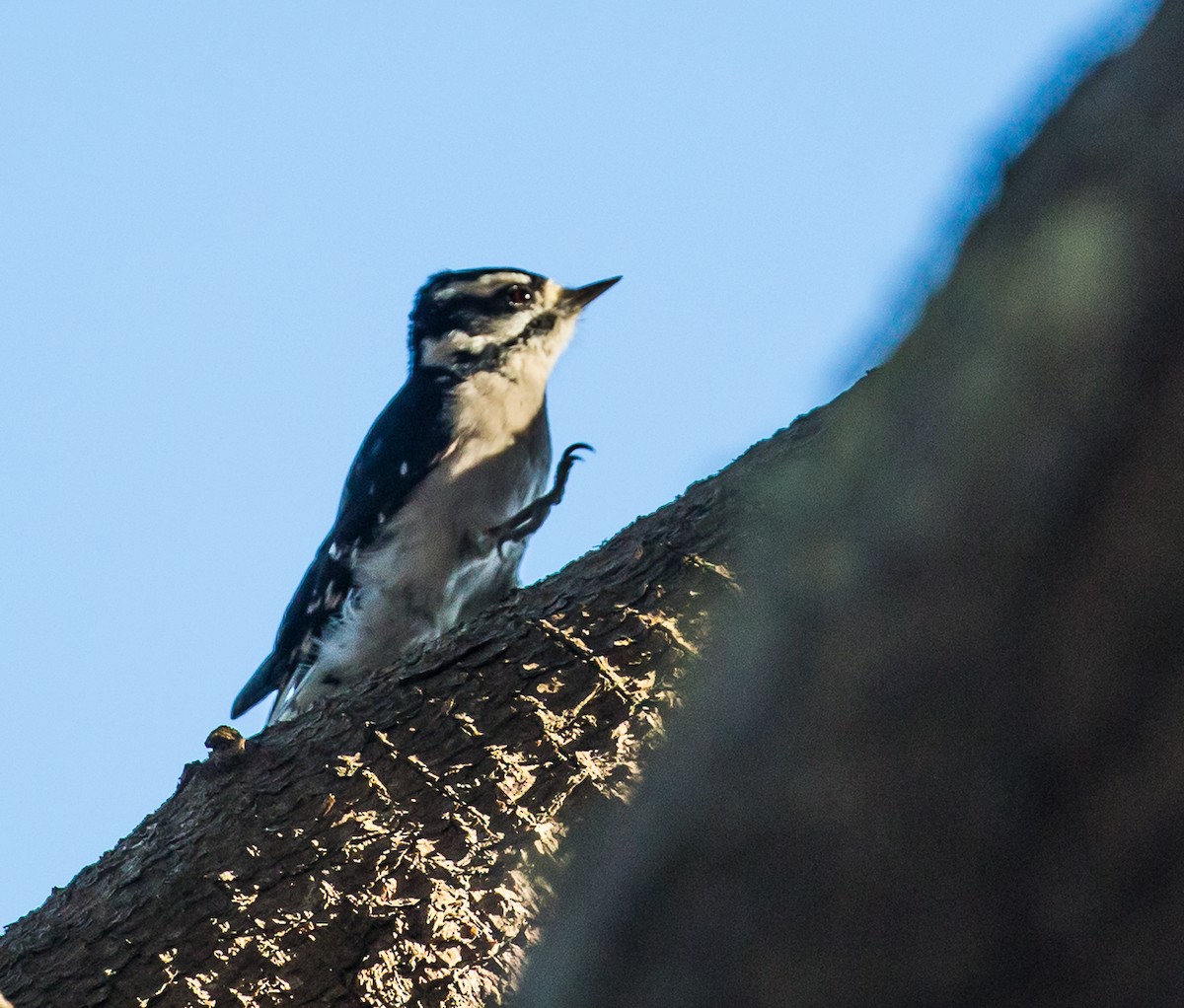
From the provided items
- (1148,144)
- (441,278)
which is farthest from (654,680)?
(441,278)

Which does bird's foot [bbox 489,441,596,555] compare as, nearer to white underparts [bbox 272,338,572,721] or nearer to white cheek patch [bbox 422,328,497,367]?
white underparts [bbox 272,338,572,721]

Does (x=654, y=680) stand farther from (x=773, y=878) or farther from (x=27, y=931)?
(x=773, y=878)

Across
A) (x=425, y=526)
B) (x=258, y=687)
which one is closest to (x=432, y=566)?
(x=425, y=526)

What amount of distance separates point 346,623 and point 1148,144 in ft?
16.1

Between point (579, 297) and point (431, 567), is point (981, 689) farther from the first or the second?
point (579, 297)

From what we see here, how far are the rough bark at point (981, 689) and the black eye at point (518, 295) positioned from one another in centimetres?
548

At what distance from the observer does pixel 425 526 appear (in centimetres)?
552

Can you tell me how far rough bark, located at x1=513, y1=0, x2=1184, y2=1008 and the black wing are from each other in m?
4.78

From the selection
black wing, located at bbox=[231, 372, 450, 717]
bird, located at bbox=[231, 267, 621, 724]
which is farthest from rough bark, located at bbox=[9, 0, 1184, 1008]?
black wing, located at bbox=[231, 372, 450, 717]

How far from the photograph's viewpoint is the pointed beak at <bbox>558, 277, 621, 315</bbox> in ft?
20.8

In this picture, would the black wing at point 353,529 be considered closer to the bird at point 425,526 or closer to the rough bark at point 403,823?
the bird at point 425,526

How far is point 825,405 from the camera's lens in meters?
3.67

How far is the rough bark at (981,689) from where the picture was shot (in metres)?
0.83

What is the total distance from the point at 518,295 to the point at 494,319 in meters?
0.16
